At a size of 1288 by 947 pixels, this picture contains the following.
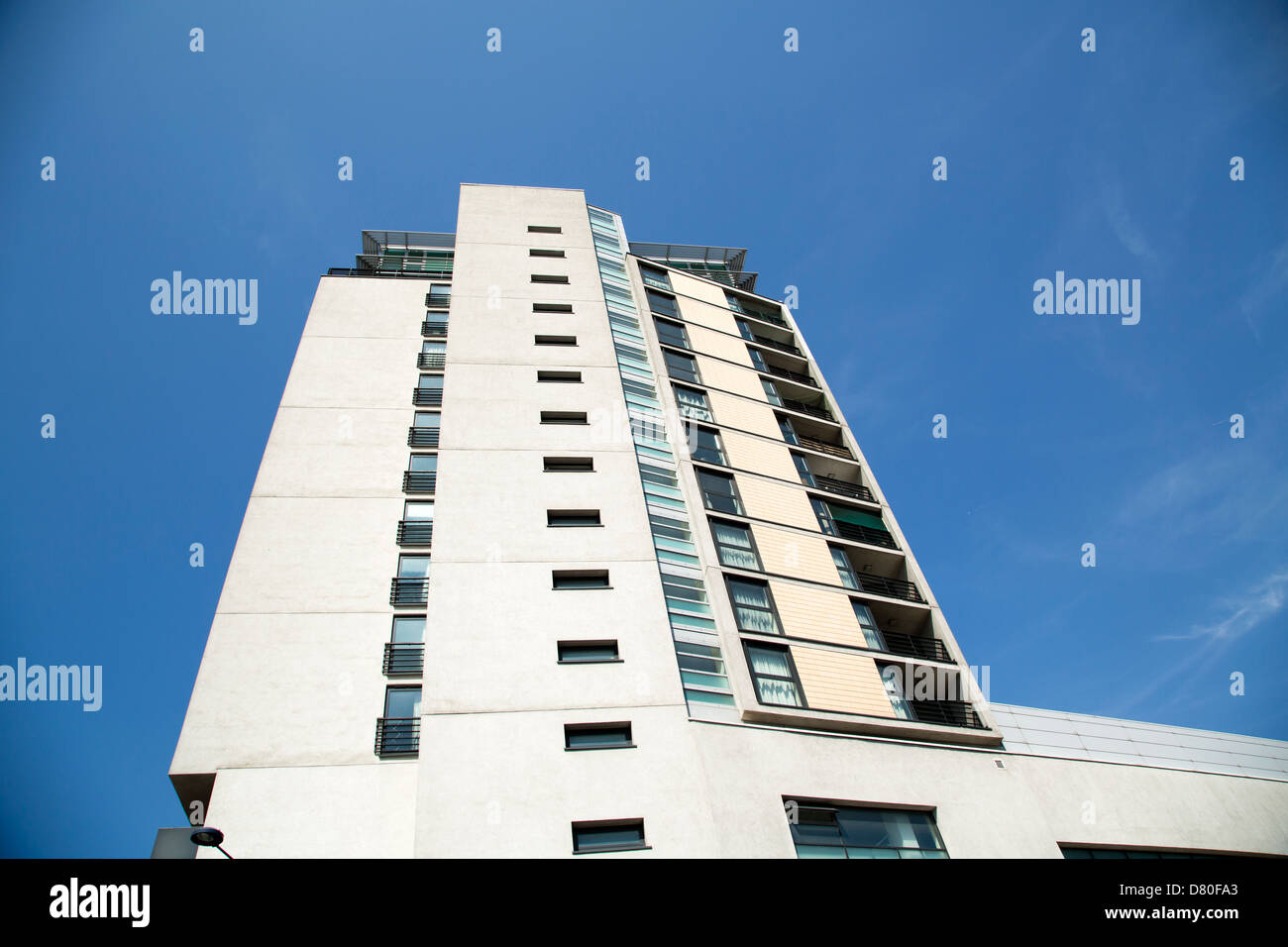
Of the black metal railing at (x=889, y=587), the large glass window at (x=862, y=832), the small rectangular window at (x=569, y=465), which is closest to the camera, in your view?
the large glass window at (x=862, y=832)

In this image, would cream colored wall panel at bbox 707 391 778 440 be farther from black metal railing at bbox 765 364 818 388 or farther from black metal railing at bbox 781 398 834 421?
black metal railing at bbox 765 364 818 388

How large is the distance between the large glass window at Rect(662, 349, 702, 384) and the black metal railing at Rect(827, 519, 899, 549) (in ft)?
23.8

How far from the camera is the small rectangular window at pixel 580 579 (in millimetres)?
18922

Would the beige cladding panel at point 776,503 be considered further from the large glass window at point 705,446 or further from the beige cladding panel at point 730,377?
the beige cladding panel at point 730,377

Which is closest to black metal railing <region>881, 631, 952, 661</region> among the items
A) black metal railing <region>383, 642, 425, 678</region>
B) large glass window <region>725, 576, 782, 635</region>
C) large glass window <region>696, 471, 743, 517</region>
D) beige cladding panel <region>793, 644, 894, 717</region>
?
beige cladding panel <region>793, 644, 894, 717</region>

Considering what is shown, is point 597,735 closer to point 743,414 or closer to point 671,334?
point 743,414

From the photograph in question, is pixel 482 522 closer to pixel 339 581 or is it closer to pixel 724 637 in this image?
pixel 339 581

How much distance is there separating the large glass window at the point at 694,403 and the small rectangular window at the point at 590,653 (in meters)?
10.1

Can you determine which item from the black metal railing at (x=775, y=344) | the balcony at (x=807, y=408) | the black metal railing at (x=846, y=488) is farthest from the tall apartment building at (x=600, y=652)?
the black metal railing at (x=775, y=344)

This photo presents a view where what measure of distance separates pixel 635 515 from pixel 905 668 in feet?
27.3

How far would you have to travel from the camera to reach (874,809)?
52.0 feet

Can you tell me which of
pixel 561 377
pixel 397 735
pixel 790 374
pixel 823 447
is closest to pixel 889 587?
pixel 823 447

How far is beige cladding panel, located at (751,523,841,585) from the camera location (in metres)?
21.6
